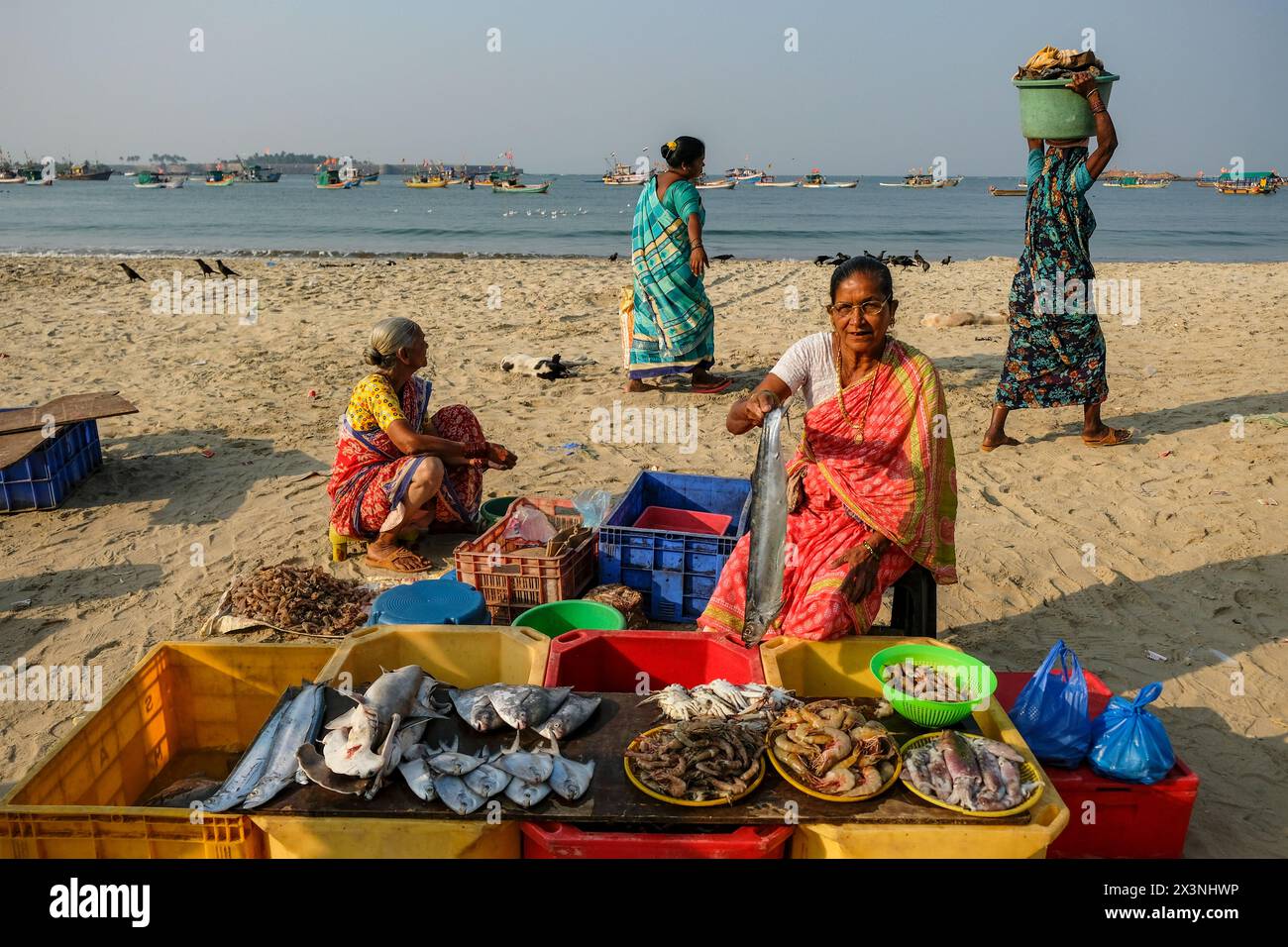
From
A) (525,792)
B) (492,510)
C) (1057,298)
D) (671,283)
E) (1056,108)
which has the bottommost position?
(525,792)

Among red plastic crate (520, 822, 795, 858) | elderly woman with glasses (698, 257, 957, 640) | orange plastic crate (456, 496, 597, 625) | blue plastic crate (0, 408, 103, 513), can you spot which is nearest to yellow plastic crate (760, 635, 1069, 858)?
red plastic crate (520, 822, 795, 858)

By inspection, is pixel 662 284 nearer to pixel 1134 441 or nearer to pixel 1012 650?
pixel 1134 441

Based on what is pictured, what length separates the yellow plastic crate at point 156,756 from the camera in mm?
2422

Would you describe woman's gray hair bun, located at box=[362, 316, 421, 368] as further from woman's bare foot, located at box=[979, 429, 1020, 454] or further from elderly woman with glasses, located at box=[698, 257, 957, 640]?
woman's bare foot, located at box=[979, 429, 1020, 454]

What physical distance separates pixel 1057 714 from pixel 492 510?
3458 millimetres

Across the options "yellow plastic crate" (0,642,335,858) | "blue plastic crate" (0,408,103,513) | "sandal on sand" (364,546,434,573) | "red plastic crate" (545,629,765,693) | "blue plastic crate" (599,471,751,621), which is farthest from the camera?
"blue plastic crate" (0,408,103,513)

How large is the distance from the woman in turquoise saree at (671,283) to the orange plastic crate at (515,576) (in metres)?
4.34

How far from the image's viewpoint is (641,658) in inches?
141

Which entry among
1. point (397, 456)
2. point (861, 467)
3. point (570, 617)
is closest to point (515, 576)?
point (570, 617)

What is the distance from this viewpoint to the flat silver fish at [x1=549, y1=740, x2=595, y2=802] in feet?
8.42

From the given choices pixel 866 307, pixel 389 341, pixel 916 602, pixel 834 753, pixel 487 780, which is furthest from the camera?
pixel 389 341

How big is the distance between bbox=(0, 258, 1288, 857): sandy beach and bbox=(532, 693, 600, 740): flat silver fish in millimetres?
2255

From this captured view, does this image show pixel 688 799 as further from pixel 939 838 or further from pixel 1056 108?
pixel 1056 108

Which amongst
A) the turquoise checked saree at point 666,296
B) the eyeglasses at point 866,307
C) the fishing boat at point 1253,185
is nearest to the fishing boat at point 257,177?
the fishing boat at point 1253,185
